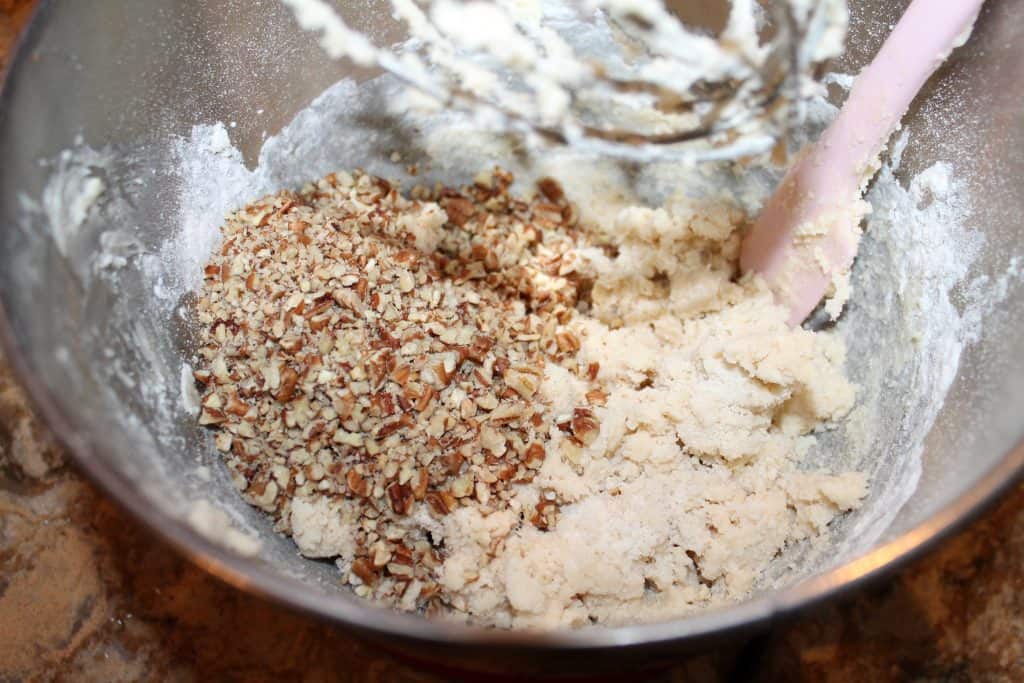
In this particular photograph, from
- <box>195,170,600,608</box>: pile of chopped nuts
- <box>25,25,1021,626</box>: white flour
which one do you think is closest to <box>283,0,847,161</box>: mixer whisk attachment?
<box>25,25,1021,626</box>: white flour

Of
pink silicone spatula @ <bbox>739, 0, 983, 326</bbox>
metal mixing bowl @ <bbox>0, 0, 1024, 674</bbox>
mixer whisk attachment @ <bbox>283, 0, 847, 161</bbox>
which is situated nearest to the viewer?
metal mixing bowl @ <bbox>0, 0, 1024, 674</bbox>

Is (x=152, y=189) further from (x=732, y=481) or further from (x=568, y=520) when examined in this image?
(x=732, y=481)

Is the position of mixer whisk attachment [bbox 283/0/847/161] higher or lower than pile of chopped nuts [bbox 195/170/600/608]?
higher

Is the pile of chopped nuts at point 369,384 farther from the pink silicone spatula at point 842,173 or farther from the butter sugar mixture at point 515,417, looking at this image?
the pink silicone spatula at point 842,173

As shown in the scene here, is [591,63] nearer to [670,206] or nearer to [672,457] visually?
[670,206]

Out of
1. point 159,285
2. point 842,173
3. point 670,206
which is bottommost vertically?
point 159,285

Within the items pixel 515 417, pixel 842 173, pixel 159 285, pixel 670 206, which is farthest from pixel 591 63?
pixel 159 285

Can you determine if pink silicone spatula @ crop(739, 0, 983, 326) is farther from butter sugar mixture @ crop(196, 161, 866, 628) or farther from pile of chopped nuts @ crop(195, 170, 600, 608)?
pile of chopped nuts @ crop(195, 170, 600, 608)
